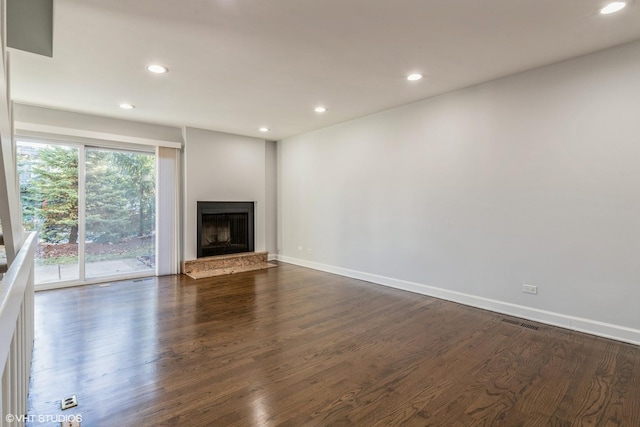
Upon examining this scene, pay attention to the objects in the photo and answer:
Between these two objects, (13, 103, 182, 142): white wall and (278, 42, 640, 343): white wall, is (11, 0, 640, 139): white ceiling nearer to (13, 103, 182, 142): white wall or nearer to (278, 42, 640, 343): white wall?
(13, 103, 182, 142): white wall

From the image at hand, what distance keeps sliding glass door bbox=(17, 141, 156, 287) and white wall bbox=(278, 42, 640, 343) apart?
11.7 ft

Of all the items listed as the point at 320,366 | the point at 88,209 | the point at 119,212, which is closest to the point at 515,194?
the point at 320,366

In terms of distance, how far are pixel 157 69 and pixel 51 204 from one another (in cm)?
296

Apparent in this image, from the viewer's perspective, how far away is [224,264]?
19.8ft

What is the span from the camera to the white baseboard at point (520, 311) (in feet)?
9.52

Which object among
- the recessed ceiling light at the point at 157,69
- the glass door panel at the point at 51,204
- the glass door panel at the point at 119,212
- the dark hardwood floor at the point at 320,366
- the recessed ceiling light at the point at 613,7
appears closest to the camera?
the dark hardwood floor at the point at 320,366

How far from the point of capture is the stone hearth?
18.6ft

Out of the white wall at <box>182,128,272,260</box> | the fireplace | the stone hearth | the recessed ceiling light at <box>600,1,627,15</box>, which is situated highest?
the recessed ceiling light at <box>600,1,627,15</box>

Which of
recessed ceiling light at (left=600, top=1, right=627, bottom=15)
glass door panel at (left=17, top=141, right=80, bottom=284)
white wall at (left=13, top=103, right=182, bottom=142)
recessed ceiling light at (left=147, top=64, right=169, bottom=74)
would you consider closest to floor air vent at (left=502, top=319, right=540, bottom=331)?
recessed ceiling light at (left=600, top=1, right=627, bottom=15)

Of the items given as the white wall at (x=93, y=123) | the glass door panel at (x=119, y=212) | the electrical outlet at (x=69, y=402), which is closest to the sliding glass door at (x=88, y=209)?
the glass door panel at (x=119, y=212)

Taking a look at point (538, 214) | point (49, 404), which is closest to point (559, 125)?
point (538, 214)

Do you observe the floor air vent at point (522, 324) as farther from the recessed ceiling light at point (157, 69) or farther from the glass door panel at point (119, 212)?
the glass door panel at point (119, 212)

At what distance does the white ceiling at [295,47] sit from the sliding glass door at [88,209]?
3.04 ft

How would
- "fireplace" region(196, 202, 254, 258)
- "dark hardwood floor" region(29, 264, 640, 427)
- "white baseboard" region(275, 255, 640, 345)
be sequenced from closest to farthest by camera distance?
"dark hardwood floor" region(29, 264, 640, 427), "white baseboard" region(275, 255, 640, 345), "fireplace" region(196, 202, 254, 258)
